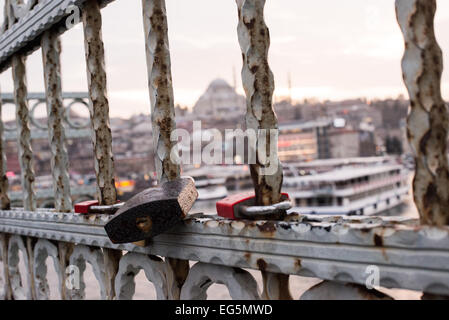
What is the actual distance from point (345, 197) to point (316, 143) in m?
36.0

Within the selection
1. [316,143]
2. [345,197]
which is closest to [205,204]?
[345,197]

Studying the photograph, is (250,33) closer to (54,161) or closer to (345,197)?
(54,161)

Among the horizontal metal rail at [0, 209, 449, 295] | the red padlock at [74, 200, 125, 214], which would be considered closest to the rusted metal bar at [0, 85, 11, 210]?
the red padlock at [74, 200, 125, 214]

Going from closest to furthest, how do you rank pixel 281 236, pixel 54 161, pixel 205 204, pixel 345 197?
pixel 281 236 < pixel 54 161 < pixel 345 197 < pixel 205 204

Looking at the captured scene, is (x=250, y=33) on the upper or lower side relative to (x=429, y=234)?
upper

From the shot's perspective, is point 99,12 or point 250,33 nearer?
point 250,33

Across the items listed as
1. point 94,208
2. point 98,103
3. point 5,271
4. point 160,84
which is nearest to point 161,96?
point 160,84

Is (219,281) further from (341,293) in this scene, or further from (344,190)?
(344,190)

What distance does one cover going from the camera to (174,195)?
1.53m

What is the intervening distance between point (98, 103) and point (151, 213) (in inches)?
35.9

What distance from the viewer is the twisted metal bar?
1.82 m

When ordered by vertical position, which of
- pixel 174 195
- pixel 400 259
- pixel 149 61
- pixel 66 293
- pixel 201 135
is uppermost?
pixel 149 61

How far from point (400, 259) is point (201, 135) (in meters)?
0.89

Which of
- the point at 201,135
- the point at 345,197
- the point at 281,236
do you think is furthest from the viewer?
the point at 345,197
